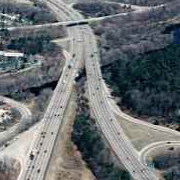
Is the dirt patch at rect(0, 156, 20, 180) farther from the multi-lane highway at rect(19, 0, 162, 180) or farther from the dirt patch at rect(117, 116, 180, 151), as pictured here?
the dirt patch at rect(117, 116, 180, 151)

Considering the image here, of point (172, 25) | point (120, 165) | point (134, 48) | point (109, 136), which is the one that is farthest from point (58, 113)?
point (172, 25)

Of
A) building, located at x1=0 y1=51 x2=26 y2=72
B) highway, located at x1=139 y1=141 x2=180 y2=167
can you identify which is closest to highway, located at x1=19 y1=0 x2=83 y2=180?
building, located at x1=0 y1=51 x2=26 y2=72

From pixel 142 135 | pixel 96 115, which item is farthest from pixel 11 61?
pixel 142 135

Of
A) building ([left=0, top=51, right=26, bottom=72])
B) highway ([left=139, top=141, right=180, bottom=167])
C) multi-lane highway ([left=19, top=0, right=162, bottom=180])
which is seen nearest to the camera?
multi-lane highway ([left=19, top=0, right=162, bottom=180])

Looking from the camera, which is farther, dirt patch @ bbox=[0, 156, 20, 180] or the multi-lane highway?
the multi-lane highway

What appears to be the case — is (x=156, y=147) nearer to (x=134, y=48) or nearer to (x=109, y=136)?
(x=109, y=136)

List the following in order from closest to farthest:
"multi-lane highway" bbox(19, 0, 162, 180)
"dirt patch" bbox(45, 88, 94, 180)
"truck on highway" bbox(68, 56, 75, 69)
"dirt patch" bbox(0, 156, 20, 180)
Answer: "dirt patch" bbox(0, 156, 20, 180)
"dirt patch" bbox(45, 88, 94, 180)
"multi-lane highway" bbox(19, 0, 162, 180)
"truck on highway" bbox(68, 56, 75, 69)

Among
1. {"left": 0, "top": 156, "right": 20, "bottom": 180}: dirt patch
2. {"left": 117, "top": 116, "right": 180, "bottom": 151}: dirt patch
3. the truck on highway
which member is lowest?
{"left": 0, "top": 156, "right": 20, "bottom": 180}: dirt patch
